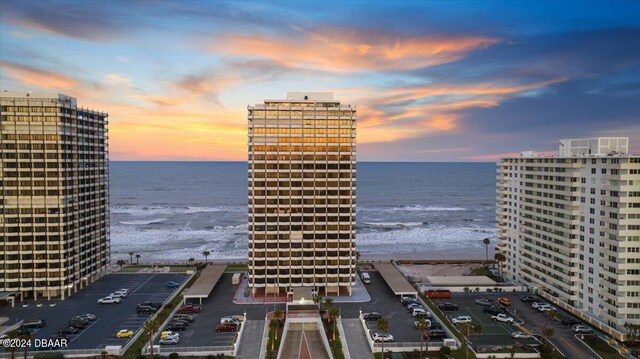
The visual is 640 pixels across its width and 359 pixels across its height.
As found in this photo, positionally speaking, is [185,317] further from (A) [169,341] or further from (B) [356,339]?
(B) [356,339]

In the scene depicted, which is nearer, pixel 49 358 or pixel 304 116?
pixel 49 358

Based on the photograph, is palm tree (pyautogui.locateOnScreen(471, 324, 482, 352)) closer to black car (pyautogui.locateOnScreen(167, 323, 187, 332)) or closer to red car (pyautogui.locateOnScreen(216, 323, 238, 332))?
red car (pyautogui.locateOnScreen(216, 323, 238, 332))

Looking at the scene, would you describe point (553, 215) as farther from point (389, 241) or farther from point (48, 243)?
point (48, 243)

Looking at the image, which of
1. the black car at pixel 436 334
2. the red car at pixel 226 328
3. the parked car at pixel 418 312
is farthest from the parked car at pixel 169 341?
the parked car at pixel 418 312

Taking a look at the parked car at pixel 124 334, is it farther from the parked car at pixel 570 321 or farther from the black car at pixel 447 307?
the parked car at pixel 570 321

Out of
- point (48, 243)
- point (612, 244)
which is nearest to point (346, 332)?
point (612, 244)

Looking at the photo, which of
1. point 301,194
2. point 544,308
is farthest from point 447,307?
point 301,194

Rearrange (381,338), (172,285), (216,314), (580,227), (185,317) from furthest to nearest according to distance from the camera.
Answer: (172,285)
(580,227)
(216,314)
(185,317)
(381,338)
